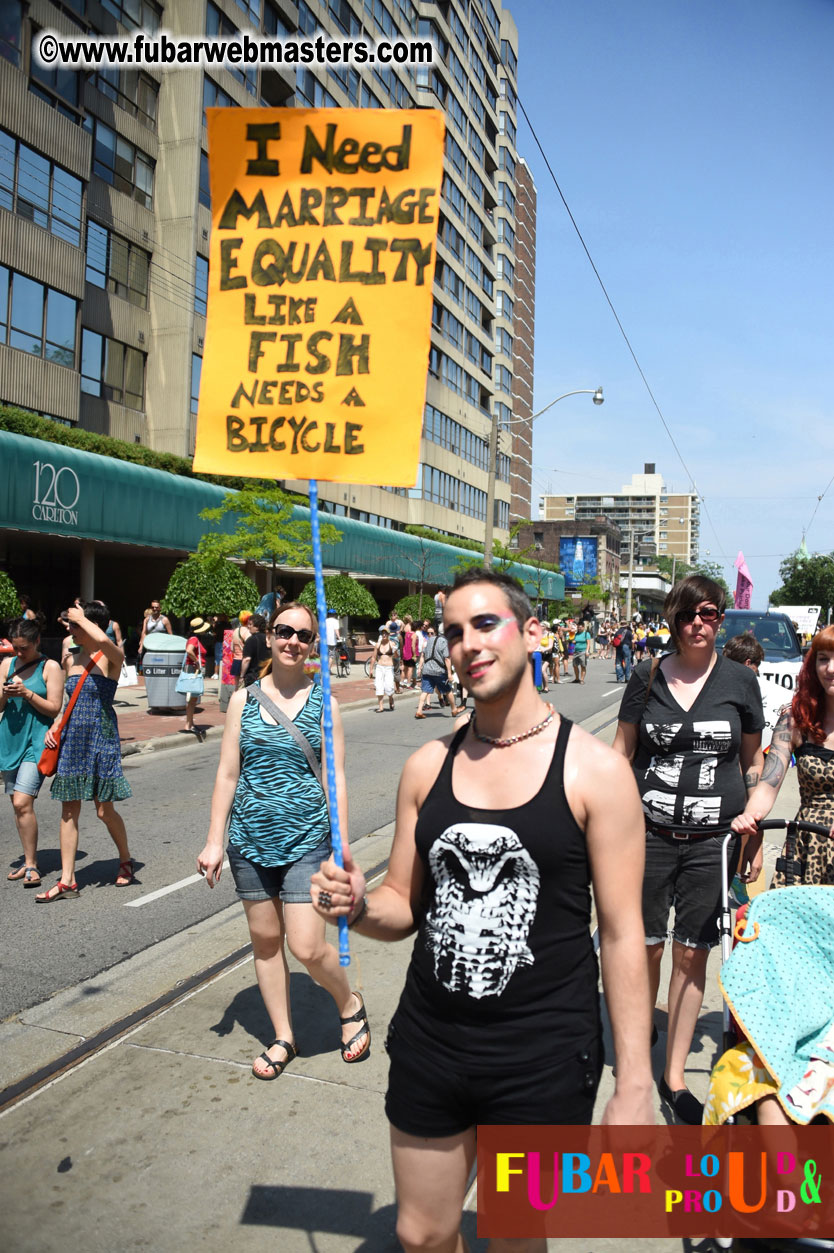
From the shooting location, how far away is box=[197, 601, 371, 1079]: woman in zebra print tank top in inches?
155

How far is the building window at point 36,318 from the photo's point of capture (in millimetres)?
23688

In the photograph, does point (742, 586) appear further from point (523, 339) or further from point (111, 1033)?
point (523, 339)

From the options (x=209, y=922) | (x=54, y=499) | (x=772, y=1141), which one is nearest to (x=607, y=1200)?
(x=772, y=1141)

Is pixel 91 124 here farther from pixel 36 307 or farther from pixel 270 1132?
pixel 270 1132

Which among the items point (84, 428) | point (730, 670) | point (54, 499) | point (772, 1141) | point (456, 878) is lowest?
point (772, 1141)

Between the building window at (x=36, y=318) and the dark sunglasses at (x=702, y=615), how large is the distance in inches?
941

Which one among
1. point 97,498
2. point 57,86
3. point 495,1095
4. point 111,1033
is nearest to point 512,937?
point 495,1095

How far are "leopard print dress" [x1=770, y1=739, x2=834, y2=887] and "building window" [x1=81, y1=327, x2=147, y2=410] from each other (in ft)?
89.7

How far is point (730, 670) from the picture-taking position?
3885 mm

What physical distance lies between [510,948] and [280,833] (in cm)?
208

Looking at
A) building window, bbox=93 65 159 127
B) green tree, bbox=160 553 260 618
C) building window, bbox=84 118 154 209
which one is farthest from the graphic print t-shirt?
building window, bbox=93 65 159 127

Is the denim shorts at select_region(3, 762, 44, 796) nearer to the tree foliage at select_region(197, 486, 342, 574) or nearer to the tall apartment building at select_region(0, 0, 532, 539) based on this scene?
the tree foliage at select_region(197, 486, 342, 574)

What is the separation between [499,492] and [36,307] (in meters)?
45.5

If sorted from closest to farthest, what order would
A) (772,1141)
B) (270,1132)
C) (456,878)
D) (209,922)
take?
(456,878)
(772,1141)
(270,1132)
(209,922)
